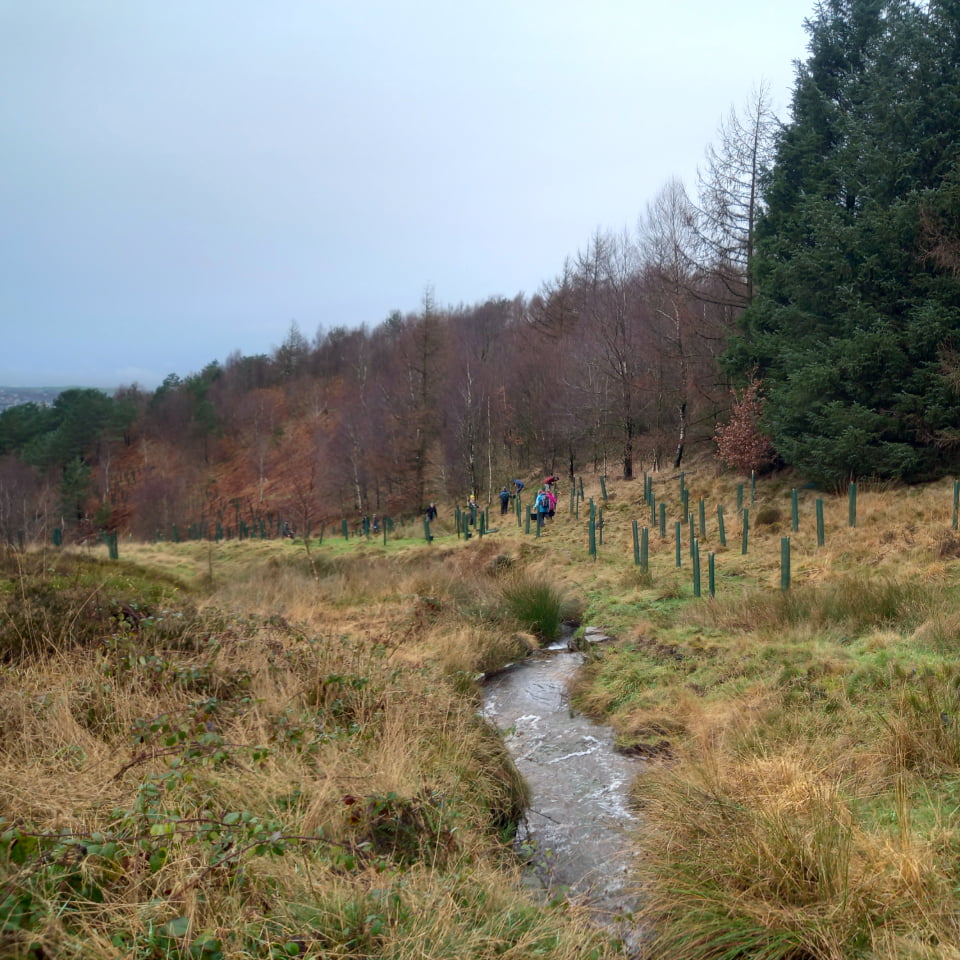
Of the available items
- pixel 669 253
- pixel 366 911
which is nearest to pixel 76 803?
pixel 366 911

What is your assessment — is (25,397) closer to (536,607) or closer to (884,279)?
(884,279)

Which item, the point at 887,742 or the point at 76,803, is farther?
the point at 887,742

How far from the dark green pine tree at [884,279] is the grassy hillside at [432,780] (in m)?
7.37

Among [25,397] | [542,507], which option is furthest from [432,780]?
[25,397]

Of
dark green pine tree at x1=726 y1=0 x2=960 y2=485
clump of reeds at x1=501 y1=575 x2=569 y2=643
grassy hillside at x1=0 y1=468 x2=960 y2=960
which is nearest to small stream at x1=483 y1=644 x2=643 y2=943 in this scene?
grassy hillside at x1=0 y1=468 x2=960 y2=960

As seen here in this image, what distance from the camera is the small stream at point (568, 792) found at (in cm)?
461

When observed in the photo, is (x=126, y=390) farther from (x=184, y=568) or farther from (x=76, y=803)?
(x=76, y=803)

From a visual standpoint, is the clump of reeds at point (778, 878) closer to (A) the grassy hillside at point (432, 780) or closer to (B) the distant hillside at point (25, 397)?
(A) the grassy hillside at point (432, 780)

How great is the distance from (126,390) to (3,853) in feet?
309

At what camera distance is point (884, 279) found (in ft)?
58.0

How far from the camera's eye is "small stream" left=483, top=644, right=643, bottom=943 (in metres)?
4.61

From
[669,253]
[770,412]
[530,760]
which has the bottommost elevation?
[530,760]

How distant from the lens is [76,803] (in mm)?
3861

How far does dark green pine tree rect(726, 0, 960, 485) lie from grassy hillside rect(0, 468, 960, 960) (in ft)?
24.2
